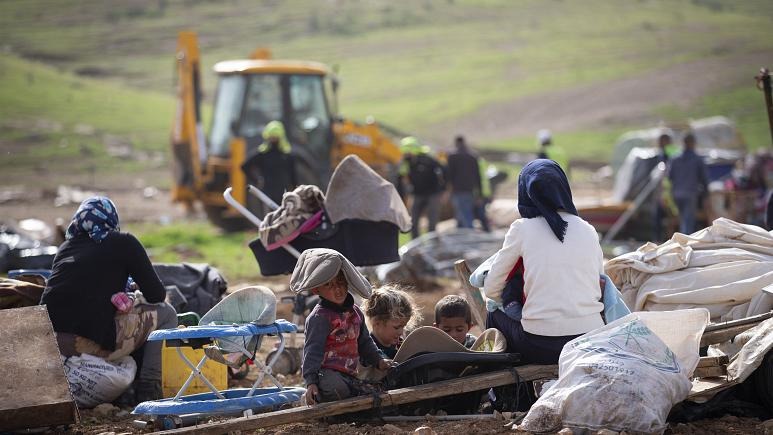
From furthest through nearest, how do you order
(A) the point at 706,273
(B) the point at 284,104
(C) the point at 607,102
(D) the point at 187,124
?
(C) the point at 607,102 → (D) the point at 187,124 → (B) the point at 284,104 → (A) the point at 706,273

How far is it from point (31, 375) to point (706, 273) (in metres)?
3.92

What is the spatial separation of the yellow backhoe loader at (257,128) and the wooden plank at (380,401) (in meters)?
12.3

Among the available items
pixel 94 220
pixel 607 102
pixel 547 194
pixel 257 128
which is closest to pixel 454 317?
pixel 547 194

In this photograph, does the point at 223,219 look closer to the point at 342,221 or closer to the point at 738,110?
the point at 342,221

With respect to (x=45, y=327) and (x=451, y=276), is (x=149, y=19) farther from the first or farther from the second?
(x=45, y=327)

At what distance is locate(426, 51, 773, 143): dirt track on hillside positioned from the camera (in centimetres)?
4534

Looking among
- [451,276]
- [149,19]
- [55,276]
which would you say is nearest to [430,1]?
[149,19]

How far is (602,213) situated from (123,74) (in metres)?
46.1

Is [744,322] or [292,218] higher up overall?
[292,218]

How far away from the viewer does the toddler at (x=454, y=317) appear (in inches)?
270

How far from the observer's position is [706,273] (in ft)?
22.8

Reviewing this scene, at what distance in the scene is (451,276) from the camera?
42.7 feet

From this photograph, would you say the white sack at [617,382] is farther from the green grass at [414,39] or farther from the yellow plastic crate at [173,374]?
the green grass at [414,39]

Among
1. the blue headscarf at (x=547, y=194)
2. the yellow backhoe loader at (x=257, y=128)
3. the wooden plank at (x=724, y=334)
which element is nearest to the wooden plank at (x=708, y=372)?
the wooden plank at (x=724, y=334)
